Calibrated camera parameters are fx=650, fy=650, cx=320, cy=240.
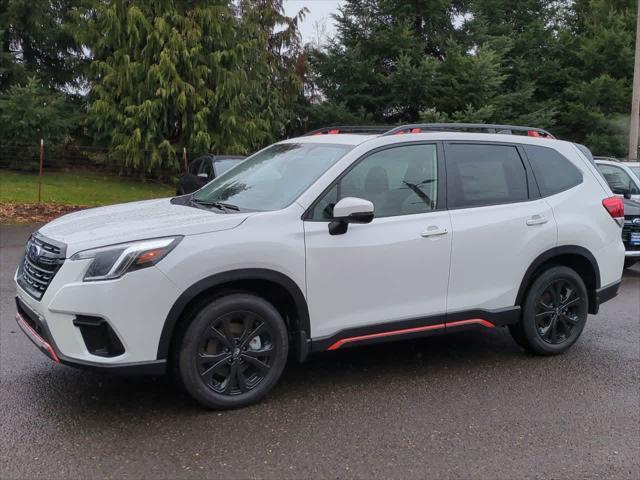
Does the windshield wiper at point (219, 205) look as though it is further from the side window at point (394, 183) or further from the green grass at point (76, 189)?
the green grass at point (76, 189)

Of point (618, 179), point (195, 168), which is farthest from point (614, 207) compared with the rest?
point (195, 168)

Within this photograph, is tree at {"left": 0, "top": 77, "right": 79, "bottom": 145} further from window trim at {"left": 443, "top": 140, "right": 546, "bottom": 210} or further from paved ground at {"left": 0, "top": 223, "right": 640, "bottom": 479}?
window trim at {"left": 443, "top": 140, "right": 546, "bottom": 210}

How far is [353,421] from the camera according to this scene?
4082 mm

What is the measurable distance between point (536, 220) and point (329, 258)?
6.20 feet

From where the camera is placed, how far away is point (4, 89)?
2027 cm

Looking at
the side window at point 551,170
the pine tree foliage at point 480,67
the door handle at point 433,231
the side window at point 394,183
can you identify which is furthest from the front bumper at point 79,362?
the pine tree foliage at point 480,67

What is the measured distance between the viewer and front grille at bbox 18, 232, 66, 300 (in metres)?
3.81

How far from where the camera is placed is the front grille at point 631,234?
966 cm

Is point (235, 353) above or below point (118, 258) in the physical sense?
below

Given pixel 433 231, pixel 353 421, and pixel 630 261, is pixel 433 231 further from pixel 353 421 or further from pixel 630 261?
pixel 630 261

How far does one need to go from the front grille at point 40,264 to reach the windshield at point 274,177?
124 centimetres

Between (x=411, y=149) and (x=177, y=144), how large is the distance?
15.4 meters

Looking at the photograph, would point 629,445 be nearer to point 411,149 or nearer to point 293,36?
point 411,149

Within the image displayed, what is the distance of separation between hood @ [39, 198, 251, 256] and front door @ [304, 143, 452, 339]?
61 cm
